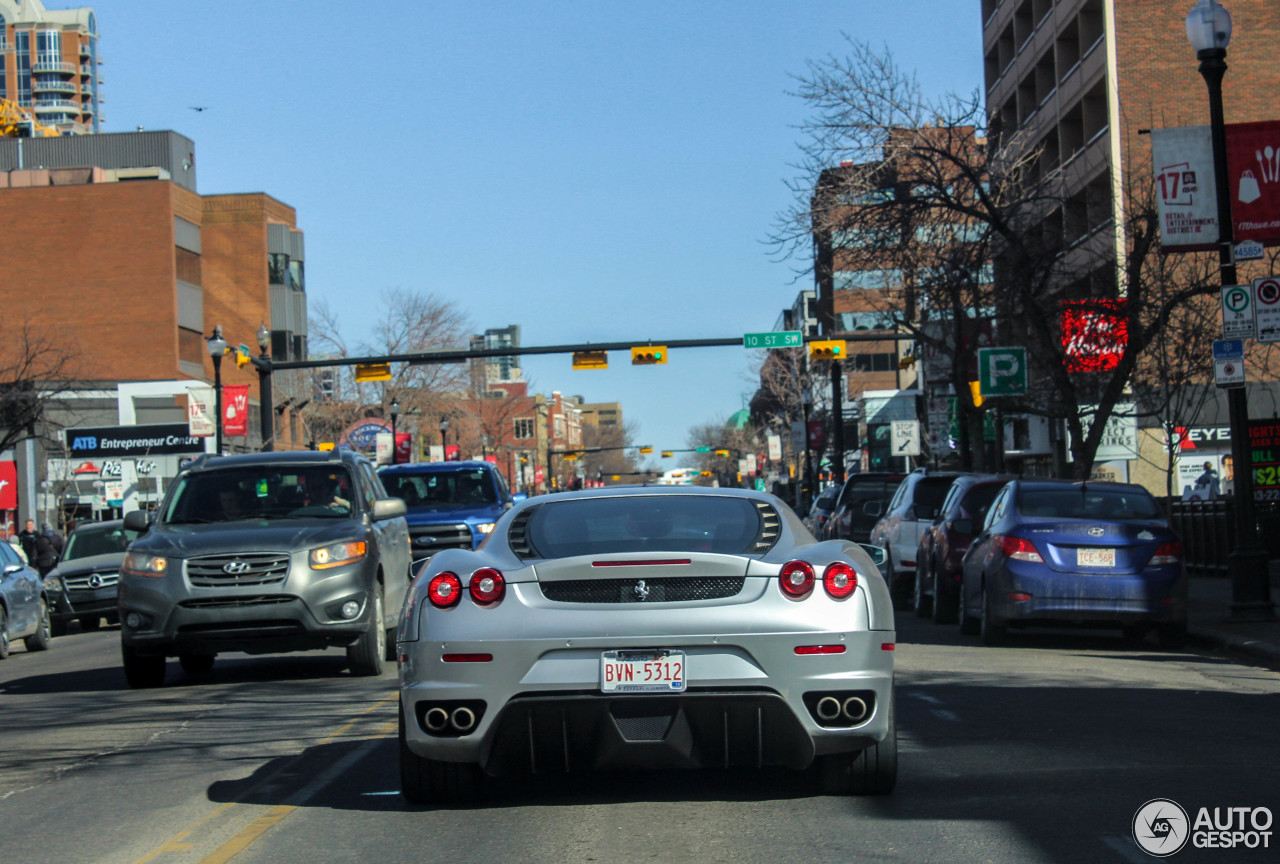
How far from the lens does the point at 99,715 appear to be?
11312mm

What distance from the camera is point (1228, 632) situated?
1491 centimetres

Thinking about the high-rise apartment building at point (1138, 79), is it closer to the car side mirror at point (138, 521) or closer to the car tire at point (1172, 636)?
the car tire at point (1172, 636)

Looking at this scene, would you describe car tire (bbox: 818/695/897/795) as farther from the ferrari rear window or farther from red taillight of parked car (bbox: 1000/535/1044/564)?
red taillight of parked car (bbox: 1000/535/1044/564)

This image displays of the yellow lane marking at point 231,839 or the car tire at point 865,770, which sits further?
the car tire at point 865,770

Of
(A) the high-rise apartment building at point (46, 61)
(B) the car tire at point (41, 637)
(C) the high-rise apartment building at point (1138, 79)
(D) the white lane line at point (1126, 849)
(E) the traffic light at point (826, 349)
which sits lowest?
(B) the car tire at point (41, 637)

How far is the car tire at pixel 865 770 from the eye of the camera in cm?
682

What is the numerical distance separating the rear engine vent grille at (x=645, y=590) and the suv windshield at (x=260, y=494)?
7224 millimetres

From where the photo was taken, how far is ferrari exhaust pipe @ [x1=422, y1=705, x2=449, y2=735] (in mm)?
6418

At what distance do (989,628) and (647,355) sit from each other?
23680 millimetres

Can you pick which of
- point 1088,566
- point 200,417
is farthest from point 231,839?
point 200,417

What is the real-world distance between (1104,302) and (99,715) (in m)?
16.4

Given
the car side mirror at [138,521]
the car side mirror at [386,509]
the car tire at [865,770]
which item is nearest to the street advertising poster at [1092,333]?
the car side mirror at [386,509]

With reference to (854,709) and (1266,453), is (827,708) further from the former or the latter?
(1266,453)

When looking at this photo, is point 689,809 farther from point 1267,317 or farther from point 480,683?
point 1267,317
